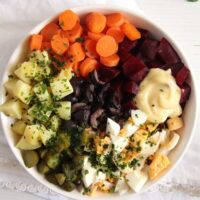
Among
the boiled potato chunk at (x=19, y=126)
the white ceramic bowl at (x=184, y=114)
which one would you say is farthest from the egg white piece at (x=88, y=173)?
the boiled potato chunk at (x=19, y=126)

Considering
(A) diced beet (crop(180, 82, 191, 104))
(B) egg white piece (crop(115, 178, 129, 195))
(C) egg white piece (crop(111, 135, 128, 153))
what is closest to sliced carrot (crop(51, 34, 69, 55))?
(C) egg white piece (crop(111, 135, 128, 153))

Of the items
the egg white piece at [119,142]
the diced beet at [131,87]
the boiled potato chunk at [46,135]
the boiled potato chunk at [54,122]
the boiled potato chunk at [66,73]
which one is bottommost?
A: the egg white piece at [119,142]

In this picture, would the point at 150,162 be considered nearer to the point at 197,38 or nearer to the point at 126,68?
the point at 126,68

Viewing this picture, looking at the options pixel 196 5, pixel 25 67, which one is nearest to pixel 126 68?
pixel 25 67

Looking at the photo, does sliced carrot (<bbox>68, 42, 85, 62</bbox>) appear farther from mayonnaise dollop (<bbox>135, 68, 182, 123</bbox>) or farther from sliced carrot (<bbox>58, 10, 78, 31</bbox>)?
mayonnaise dollop (<bbox>135, 68, 182, 123</bbox>)

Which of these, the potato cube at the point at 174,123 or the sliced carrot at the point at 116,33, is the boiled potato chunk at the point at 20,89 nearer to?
the sliced carrot at the point at 116,33
